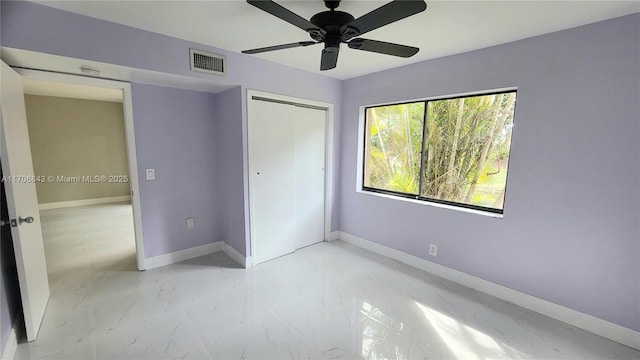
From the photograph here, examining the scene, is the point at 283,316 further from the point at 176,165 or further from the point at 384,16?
the point at 384,16

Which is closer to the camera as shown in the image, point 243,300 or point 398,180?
point 243,300

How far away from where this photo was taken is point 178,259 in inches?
124

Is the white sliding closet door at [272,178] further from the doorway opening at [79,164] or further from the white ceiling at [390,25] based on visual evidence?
the doorway opening at [79,164]

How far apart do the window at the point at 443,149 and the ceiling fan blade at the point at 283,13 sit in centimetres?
187

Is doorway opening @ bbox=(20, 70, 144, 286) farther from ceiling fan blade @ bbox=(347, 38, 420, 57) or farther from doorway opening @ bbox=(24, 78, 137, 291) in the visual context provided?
ceiling fan blade @ bbox=(347, 38, 420, 57)

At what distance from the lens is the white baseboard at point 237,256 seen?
302 cm

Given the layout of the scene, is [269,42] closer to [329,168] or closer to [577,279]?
[329,168]

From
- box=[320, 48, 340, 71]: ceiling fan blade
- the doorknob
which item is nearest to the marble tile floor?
the doorknob

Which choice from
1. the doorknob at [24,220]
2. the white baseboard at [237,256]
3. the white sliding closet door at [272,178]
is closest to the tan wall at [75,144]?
the white baseboard at [237,256]

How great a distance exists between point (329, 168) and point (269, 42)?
1844mm

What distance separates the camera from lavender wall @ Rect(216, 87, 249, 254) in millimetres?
2896

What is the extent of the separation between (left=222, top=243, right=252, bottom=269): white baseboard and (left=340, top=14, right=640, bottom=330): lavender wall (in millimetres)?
2221

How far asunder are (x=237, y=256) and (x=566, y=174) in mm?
3275

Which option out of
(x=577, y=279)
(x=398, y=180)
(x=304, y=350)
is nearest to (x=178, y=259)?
(x=304, y=350)
